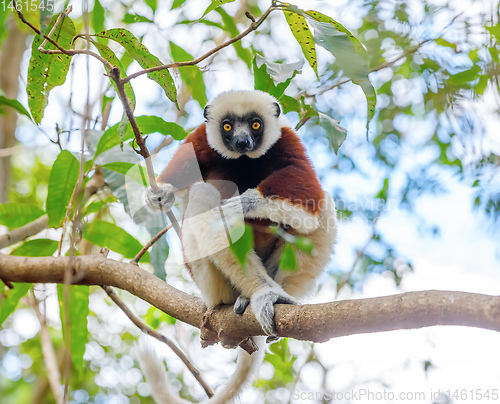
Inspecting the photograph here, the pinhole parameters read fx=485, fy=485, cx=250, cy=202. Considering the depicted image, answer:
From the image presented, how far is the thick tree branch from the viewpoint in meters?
1.68

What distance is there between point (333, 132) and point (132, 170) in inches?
57.3

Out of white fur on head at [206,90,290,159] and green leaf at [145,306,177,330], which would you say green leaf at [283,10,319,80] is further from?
green leaf at [145,306,177,330]

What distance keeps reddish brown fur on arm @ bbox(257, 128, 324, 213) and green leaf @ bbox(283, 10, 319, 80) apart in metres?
0.74

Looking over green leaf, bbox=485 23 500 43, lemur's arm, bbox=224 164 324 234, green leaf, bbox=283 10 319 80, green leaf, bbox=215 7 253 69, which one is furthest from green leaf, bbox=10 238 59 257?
green leaf, bbox=485 23 500 43

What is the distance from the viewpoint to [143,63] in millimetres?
2949

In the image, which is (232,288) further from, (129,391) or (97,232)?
(129,391)

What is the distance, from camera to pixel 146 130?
3.40 meters

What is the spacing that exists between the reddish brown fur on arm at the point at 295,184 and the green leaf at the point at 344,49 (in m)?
0.76

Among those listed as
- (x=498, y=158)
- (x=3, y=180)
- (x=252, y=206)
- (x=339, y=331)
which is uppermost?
(x=3, y=180)

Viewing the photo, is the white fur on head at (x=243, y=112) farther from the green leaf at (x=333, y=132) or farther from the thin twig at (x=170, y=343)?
the thin twig at (x=170, y=343)

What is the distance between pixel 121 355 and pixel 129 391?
2.24 ft

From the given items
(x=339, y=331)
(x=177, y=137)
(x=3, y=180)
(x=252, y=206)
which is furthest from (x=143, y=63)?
(x=3, y=180)

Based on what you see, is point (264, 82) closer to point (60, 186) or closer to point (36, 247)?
point (60, 186)

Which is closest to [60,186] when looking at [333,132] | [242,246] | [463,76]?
[333,132]
